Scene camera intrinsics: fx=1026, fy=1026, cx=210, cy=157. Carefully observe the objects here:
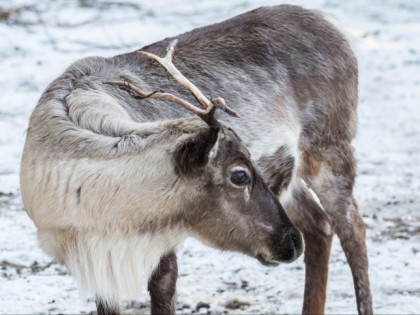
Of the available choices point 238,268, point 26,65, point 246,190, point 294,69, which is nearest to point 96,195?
point 246,190

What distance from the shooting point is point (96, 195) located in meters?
3.81

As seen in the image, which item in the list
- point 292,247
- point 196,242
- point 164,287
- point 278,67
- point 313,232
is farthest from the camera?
point 196,242

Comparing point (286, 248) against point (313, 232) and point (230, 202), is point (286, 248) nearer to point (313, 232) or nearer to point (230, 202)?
point (230, 202)

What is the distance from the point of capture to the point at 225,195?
12.8ft

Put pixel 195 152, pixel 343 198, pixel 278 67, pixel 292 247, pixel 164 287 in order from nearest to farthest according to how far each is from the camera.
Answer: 1. pixel 195 152
2. pixel 292 247
3. pixel 164 287
4. pixel 278 67
5. pixel 343 198

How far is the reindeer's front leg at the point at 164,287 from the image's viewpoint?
447 cm

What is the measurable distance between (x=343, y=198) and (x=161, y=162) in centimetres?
166

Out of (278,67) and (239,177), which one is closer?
(239,177)

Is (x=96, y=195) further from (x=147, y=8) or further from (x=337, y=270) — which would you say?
(x=147, y=8)

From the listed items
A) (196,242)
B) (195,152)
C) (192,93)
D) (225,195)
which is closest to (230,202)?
(225,195)

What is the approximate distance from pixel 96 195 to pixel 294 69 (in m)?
1.59

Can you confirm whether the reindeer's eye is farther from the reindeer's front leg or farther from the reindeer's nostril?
the reindeer's front leg

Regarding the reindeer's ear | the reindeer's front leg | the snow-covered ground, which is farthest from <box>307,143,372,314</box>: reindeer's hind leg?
the reindeer's ear

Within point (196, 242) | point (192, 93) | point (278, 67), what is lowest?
point (196, 242)
